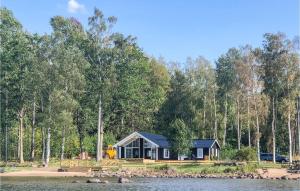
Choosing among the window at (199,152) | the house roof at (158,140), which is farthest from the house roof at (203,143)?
the house roof at (158,140)

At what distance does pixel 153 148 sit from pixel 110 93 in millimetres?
10414

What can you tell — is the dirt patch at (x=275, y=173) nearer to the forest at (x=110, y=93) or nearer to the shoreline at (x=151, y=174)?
the shoreline at (x=151, y=174)

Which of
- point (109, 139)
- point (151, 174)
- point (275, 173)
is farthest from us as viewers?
point (109, 139)

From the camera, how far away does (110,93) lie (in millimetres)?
72375

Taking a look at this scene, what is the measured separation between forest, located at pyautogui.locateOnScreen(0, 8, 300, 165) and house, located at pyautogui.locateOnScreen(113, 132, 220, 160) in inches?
154

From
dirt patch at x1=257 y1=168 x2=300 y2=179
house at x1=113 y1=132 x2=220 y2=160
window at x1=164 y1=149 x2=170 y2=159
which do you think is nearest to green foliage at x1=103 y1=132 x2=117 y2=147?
house at x1=113 y1=132 x2=220 y2=160

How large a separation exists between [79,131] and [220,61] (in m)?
32.8

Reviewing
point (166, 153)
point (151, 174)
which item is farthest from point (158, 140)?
point (151, 174)

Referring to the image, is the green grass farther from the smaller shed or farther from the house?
the smaller shed

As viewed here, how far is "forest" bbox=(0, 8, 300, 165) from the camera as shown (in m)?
63.6

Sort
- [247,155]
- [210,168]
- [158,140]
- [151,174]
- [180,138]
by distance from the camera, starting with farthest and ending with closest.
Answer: [158,140] → [180,138] → [247,155] → [210,168] → [151,174]

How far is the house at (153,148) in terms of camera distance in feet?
246

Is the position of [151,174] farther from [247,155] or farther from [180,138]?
[180,138]

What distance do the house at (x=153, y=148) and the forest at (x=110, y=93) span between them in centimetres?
392
